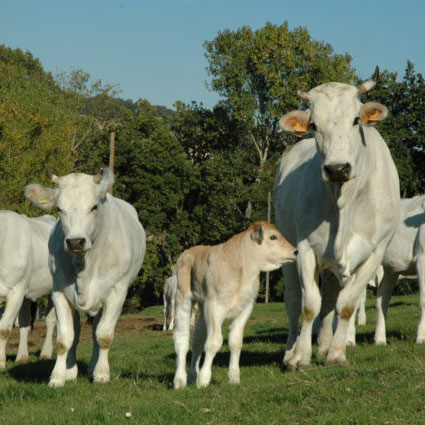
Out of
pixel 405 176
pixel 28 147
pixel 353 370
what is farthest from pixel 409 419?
pixel 405 176

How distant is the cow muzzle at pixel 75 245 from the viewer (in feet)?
28.5

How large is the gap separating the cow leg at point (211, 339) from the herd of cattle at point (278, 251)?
1cm

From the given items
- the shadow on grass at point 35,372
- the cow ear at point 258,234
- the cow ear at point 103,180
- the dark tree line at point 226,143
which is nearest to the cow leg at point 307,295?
the cow ear at point 258,234

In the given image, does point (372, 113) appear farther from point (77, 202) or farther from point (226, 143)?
point (226, 143)

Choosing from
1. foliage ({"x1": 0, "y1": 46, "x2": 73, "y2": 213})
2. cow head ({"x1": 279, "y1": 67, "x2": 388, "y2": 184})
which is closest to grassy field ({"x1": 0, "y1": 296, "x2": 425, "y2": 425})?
cow head ({"x1": 279, "y1": 67, "x2": 388, "y2": 184})

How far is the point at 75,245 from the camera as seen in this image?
8.70 meters

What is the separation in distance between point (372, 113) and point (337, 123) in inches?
19.4

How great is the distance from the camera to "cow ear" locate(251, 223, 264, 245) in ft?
28.8

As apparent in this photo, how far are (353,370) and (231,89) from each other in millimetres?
43961

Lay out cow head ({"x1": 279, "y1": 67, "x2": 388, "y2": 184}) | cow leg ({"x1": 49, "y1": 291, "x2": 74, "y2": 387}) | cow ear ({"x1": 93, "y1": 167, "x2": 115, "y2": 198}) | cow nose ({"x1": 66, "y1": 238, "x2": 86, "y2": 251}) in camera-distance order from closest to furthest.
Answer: cow head ({"x1": 279, "y1": 67, "x2": 388, "y2": 184}), cow nose ({"x1": 66, "y1": 238, "x2": 86, "y2": 251}), cow leg ({"x1": 49, "y1": 291, "x2": 74, "y2": 387}), cow ear ({"x1": 93, "y1": 167, "x2": 115, "y2": 198})

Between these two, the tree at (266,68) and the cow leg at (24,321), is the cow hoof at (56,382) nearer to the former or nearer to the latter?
the cow leg at (24,321)

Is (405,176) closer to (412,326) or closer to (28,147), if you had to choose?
(28,147)

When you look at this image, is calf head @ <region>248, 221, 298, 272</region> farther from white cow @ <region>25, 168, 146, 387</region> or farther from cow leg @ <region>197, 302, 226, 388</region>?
white cow @ <region>25, 168, 146, 387</region>

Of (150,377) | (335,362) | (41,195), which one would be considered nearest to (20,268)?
(41,195)
